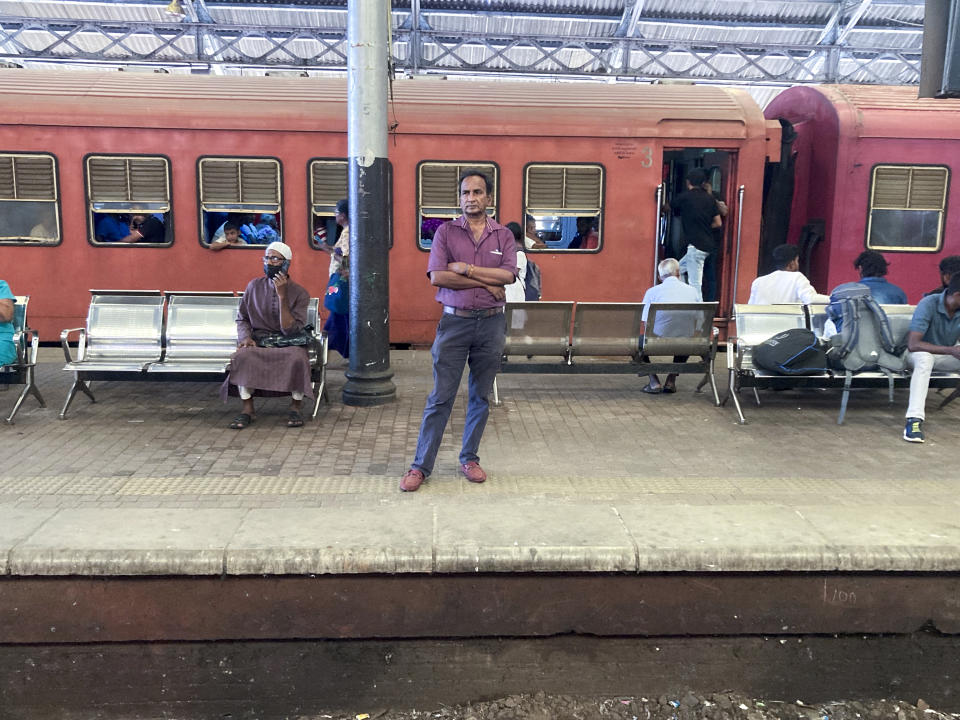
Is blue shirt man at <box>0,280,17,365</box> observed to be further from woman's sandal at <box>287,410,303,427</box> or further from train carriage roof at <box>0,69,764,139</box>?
train carriage roof at <box>0,69,764,139</box>

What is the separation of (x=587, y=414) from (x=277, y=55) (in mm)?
14874

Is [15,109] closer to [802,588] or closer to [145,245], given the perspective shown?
[145,245]

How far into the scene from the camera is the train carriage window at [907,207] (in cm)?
938

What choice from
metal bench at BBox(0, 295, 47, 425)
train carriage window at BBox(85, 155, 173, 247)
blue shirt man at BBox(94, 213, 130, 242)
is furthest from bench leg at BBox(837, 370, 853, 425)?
blue shirt man at BBox(94, 213, 130, 242)

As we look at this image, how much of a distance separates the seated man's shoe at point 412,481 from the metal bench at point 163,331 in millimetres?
2208

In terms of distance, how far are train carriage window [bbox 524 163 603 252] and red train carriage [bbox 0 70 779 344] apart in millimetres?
16

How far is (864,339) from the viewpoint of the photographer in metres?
6.47

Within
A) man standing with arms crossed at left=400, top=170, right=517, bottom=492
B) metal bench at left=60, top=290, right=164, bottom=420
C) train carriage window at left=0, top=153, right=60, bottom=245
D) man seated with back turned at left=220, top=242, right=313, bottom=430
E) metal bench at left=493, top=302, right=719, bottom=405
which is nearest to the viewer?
man standing with arms crossed at left=400, top=170, right=517, bottom=492

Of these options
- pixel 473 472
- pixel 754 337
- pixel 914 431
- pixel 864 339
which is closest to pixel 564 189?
pixel 754 337

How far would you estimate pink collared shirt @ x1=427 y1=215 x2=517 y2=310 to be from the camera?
178 inches

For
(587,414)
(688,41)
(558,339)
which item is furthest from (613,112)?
(688,41)

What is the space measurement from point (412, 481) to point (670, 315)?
350cm

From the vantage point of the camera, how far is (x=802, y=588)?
3691mm

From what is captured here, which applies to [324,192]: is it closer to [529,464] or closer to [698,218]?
[698,218]
